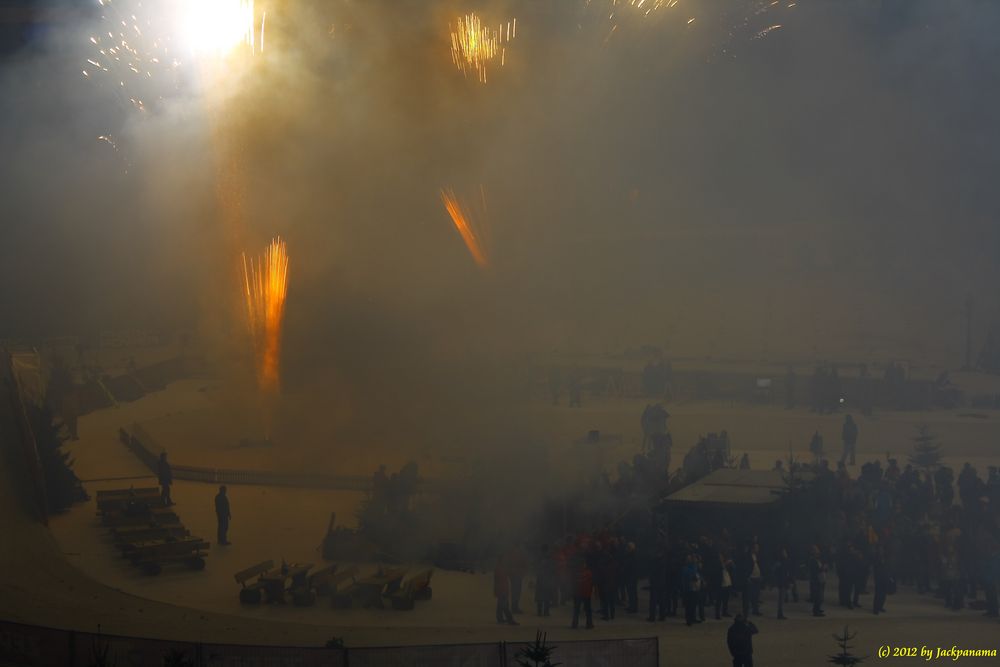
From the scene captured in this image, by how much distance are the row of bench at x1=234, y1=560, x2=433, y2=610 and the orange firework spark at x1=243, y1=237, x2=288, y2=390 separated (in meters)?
9.78

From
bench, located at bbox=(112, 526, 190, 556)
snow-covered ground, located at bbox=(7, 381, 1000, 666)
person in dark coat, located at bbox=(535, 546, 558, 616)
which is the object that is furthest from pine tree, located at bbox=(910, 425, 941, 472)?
bench, located at bbox=(112, 526, 190, 556)

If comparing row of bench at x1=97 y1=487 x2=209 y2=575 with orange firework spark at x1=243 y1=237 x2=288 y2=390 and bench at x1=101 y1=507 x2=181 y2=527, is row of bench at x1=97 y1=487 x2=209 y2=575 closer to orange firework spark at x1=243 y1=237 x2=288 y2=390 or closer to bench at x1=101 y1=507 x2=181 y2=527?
bench at x1=101 y1=507 x2=181 y2=527

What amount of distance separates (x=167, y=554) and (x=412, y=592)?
3.03 meters

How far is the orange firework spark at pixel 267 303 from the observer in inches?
807

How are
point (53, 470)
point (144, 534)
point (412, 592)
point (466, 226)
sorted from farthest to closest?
point (466, 226)
point (53, 470)
point (144, 534)
point (412, 592)

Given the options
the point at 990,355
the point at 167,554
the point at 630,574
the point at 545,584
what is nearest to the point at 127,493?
the point at 167,554

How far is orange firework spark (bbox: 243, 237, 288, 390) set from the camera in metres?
20.5

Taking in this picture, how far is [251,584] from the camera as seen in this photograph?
1073 cm

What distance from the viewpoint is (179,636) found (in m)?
9.19

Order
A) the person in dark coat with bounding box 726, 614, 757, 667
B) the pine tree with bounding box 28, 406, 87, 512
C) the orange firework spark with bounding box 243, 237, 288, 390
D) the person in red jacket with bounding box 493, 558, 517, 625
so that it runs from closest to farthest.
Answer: the person in dark coat with bounding box 726, 614, 757, 667, the person in red jacket with bounding box 493, 558, 517, 625, the pine tree with bounding box 28, 406, 87, 512, the orange firework spark with bounding box 243, 237, 288, 390

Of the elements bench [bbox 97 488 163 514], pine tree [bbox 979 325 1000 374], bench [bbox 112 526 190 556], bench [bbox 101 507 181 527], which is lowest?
bench [bbox 112 526 190 556]

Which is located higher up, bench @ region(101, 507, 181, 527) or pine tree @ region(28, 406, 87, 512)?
pine tree @ region(28, 406, 87, 512)

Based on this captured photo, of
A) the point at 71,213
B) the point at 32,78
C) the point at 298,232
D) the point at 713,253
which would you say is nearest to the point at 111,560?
the point at 298,232

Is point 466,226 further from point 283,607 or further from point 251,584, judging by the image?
point 283,607
